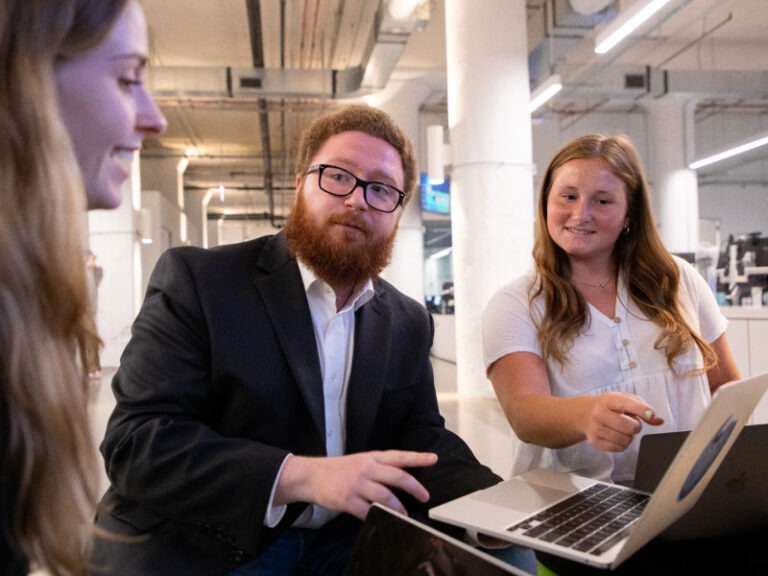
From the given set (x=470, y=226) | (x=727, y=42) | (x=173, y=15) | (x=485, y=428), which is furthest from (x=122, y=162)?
(x=727, y=42)

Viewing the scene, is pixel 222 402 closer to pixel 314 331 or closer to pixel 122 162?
pixel 314 331

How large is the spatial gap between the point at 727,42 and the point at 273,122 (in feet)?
28.2

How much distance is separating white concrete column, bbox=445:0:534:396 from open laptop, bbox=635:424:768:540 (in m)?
5.68

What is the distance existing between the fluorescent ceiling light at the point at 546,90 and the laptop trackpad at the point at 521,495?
6.37m

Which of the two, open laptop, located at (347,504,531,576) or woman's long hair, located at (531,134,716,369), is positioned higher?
woman's long hair, located at (531,134,716,369)

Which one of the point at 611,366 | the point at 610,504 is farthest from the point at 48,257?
the point at 611,366

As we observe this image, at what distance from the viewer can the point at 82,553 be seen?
2.25 feet

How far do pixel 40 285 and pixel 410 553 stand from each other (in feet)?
1.73

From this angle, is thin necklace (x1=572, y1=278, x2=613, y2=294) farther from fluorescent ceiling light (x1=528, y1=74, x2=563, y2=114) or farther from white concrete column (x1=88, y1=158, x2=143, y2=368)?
white concrete column (x1=88, y1=158, x2=143, y2=368)

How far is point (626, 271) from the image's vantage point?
1863 mm

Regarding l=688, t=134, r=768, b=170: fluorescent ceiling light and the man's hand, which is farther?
l=688, t=134, r=768, b=170: fluorescent ceiling light

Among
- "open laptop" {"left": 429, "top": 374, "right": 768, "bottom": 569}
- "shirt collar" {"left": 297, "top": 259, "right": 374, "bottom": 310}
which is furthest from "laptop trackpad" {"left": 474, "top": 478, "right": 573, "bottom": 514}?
"shirt collar" {"left": 297, "top": 259, "right": 374, "bottom": 310}

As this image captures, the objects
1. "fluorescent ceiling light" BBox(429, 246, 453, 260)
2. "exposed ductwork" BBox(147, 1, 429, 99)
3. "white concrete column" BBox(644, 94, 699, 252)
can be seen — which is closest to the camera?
"exposed ductwork" BBox(147, 1, 429, 99)

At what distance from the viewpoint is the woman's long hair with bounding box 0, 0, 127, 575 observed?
577 mm
